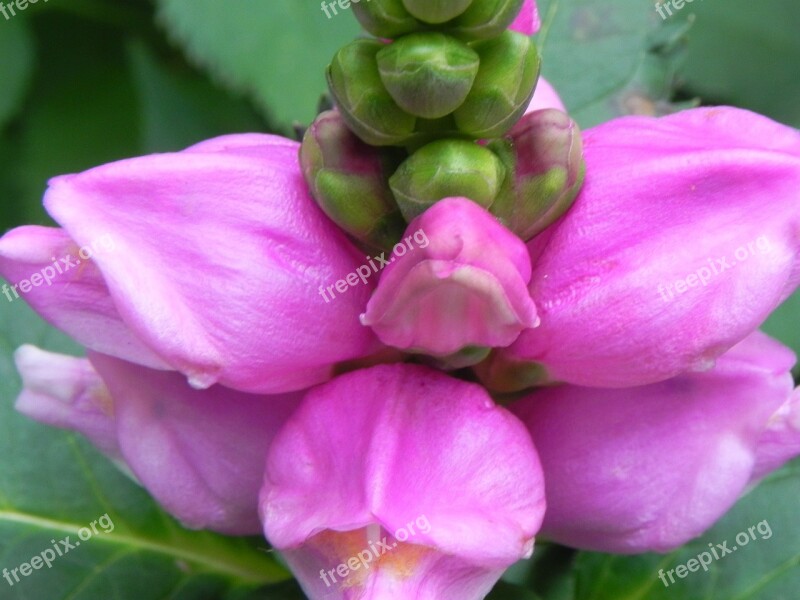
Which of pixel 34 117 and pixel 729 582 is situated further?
pixel 34 117

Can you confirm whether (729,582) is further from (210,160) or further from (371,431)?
(210,160)

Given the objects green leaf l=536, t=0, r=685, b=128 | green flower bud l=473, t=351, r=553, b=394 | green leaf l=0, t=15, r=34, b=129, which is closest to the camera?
green flower bud l=473, t=351, r=553, b=394

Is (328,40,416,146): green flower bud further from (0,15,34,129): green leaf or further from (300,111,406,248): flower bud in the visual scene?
(0,15,34,129): green leaf

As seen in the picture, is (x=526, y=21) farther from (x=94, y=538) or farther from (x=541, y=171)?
(x=94, y=538)

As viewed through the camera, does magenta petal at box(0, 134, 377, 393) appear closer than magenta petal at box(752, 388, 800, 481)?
Yes

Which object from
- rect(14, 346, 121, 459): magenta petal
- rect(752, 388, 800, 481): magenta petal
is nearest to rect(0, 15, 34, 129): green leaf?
rect(14, 346, 121, 459): magenta petal

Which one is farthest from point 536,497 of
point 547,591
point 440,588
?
point 547,591

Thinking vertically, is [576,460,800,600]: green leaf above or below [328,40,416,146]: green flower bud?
below
